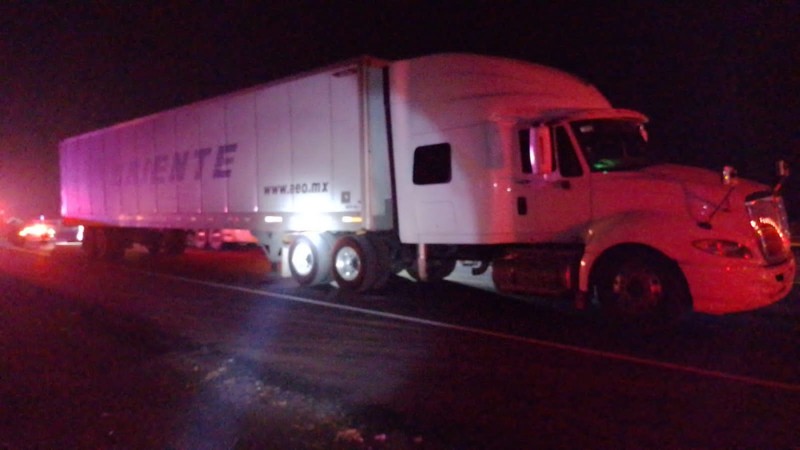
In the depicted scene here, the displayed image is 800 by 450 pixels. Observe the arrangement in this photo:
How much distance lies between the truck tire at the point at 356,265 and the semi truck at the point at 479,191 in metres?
0.03

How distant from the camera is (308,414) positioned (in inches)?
244

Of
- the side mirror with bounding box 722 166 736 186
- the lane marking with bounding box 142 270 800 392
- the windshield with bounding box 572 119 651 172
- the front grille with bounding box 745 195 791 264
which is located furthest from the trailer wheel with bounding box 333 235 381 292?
the front grille with bounding box 745 195 791 264

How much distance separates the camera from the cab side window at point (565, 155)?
10312 mm

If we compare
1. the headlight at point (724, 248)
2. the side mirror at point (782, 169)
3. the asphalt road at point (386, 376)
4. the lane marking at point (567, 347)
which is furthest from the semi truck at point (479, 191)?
the lane marking at point (567, 347)

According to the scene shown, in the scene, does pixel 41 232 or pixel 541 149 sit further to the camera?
pixel 41 232

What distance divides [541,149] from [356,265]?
14.5 feet

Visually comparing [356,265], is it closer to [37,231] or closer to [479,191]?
[479,191]

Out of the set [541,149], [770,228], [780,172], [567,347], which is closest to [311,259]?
[541,149]

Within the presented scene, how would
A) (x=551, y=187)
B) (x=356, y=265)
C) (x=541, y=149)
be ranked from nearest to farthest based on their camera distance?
(x=541, y=149), (x=551, y=187), (x=356, y=265)

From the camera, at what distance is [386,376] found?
24.4 feet

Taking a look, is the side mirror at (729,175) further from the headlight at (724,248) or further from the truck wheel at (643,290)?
the truck wheel at (643,290)

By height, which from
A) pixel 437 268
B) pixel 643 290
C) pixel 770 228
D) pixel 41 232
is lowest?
pixel 643 290

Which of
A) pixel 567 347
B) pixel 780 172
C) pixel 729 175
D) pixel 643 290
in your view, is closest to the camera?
pixel 567 347

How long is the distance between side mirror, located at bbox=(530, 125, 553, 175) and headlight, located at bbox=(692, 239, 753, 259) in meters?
2.22
